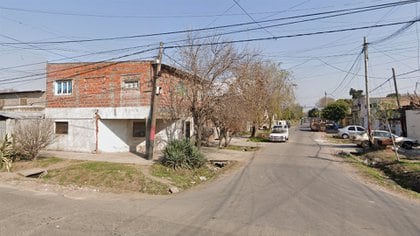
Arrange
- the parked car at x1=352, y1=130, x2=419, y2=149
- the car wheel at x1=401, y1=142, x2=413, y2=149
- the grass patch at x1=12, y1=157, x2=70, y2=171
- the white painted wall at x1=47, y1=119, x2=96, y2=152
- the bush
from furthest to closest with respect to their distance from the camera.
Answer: the car wheel at x1=401, y1=142, x2=413, y2=149 → the parked car at x1=352, y1=130, x2=419, y2=149 → the white painted wall at x1=47, y1=119, x2=96, y2=152 → the grass patch at x1=12, y1=157, x2=70, y2=171 → the bush

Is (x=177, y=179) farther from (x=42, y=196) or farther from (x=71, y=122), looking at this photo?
(x=71, y=122)

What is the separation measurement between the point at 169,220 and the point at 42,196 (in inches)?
185

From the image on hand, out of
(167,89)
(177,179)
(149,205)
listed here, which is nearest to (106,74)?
(167,89)

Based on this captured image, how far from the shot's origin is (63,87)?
69.4 ft

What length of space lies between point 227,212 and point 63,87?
1793cm

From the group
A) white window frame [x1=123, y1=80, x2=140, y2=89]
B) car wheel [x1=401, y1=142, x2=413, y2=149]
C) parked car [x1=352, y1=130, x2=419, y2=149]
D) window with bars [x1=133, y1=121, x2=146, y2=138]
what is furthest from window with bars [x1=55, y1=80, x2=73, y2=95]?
car wheel [x1=401, y1=142, x2=413, y2=149]

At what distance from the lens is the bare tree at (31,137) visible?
53.2 feet

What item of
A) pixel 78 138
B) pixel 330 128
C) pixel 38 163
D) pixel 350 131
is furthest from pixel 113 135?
pixel 330 128

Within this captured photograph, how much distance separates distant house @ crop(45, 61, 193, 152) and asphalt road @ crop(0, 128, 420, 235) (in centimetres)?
970

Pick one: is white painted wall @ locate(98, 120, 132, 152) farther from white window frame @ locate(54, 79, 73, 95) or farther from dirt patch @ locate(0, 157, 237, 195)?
dirt patch @ locate(0, 157, 237, 195)

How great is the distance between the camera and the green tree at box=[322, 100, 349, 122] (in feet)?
210

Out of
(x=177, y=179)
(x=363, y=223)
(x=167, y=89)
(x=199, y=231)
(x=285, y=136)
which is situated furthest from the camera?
(x=285, y=136)

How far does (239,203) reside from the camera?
8.24 meters

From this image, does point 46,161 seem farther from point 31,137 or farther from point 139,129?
point 139,129
